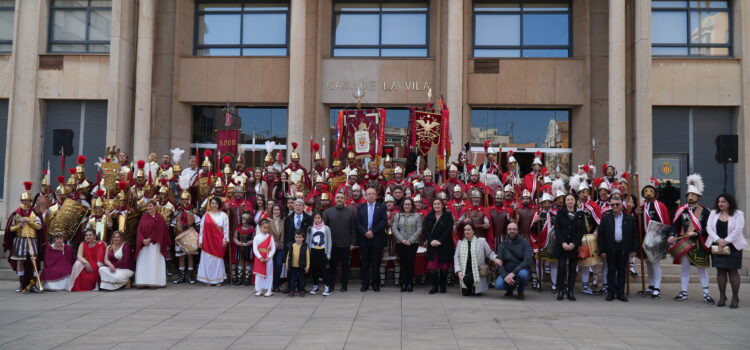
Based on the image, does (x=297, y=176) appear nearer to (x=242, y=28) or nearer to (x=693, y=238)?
(x=693, y=238)

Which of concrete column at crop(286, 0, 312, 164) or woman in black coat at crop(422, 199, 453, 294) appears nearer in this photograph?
woman in black coat at crop(422, 199, 453, 294)

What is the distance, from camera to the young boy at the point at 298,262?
11.5 metres

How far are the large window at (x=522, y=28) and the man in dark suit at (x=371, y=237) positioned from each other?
39.4 feet

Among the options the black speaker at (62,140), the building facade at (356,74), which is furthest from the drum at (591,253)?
the black speaker at (62,140)

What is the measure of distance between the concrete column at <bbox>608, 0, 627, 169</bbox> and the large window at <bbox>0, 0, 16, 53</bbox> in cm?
2158

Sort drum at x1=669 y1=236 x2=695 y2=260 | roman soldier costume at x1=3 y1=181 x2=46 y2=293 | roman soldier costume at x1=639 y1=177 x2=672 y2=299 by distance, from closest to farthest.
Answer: drum at x1=669 y1=236 x2=695 y2=260, roman soldier costume at x1=639 y1=177 x2=672 y2=299, roman soldier costume at x1=3 y1=181 x2=46 y2=293

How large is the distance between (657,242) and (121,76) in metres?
17.4

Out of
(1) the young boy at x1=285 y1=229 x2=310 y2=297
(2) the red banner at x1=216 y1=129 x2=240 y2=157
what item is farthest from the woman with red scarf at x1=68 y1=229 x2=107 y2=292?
(2) the red banner at x1=216 y1=129 x2=240 y2=157

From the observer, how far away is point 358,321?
8.80 meters

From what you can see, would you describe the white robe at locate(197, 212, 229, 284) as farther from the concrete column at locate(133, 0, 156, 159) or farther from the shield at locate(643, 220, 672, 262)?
Result: the concrete column at locate(133, 0, 156, 159)

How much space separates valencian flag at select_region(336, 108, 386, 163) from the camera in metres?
16.5

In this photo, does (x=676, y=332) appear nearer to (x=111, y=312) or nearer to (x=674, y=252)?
(x=674, y=252)

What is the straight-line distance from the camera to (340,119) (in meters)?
16.8

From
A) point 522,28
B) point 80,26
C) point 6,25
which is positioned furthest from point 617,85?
point 6,25
